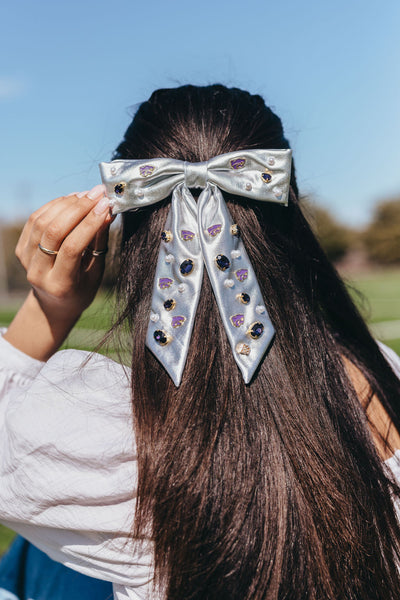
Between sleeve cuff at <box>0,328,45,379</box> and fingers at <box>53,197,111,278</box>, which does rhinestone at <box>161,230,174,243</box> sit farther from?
sleeve cuff at <box>0,328,45,379</box>

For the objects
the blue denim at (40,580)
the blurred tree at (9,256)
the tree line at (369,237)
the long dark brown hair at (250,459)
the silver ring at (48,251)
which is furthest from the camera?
the tree line at (369,237)

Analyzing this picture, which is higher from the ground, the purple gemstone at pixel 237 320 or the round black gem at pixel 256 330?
the purple gemstone at pixel 237 320

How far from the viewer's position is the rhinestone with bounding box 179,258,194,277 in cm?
93

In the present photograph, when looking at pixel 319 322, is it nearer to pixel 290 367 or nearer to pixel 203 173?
pixel 290 367

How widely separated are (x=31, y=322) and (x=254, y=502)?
0.74 metres

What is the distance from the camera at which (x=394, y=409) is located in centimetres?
124

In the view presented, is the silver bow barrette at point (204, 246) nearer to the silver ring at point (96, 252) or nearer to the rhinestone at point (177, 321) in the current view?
the rhinestone at point (177, 321)

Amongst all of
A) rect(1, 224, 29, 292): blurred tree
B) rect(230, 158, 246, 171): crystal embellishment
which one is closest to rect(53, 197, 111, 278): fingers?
rect(230, 158, 246, 171): crystal embellishment

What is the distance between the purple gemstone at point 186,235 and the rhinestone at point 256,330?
0.19 meters

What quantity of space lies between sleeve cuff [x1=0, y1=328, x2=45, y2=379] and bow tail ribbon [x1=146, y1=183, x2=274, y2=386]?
0.49 m

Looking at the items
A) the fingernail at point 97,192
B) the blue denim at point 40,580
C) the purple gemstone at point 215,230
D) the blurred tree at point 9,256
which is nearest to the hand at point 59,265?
the fingernail at point 97,192

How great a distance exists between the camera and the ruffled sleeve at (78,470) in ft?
2.98

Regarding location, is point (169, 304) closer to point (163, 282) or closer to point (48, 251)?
point (163, 282)

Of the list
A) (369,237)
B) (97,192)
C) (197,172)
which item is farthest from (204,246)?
(369,237)
